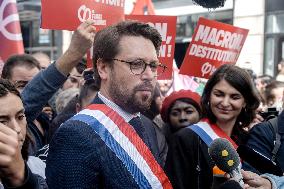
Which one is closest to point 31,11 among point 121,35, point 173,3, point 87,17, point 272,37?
point 173,3

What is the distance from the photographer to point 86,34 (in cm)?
267

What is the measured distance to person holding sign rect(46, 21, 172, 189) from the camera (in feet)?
5.98

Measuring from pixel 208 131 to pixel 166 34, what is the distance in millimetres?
1118

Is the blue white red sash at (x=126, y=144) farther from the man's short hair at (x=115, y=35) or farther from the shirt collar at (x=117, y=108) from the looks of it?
the man's short hair at (x=115, y=35)

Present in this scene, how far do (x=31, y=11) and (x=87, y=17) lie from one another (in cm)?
1300

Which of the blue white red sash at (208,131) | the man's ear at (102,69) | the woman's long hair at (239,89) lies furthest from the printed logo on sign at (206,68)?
the man's ear at (102,69)

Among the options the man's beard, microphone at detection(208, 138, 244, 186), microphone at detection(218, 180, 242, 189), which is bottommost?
microphone at detection(218, 180, 242, 189)

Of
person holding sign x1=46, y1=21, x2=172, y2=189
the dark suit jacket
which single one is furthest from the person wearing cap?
the dark suit jacket

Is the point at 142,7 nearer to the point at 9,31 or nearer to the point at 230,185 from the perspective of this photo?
the point at 9,31

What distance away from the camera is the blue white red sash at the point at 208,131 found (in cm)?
303

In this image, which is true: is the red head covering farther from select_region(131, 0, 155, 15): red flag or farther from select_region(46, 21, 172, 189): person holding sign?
select_region(46, 21, 172, 189): person holding sign

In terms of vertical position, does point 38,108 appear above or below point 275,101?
above

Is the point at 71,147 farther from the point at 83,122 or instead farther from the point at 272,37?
the point at 272,37

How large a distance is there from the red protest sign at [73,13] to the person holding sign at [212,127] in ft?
2.75
